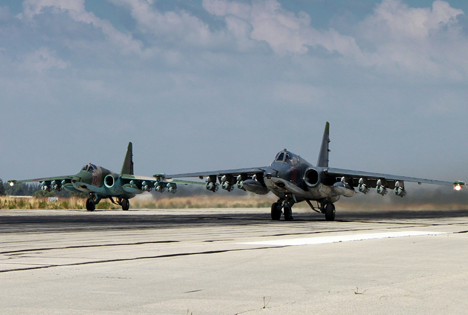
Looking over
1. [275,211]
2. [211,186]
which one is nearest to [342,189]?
[275,211]

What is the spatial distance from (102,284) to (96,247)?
5512 millimetres

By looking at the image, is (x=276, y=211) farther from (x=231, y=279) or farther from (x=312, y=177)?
(x=231, y=279)

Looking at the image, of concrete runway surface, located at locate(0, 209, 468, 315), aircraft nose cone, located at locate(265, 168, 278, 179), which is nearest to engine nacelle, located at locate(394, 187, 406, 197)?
aircraft nose cone, located at locate(265, 168, 278, 179)

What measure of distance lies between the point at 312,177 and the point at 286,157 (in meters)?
2.33

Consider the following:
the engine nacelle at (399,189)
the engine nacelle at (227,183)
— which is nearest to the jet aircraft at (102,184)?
the engine nacelle at (227,183)

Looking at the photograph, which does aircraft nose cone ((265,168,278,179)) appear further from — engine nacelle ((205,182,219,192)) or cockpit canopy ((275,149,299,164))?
engine nacelle ((205,182,219,192))

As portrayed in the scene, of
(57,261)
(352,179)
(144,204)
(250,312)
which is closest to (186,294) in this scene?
(250,312)

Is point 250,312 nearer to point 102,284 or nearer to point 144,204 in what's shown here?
point 102,284

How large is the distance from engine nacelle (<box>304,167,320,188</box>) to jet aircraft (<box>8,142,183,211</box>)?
766 inches

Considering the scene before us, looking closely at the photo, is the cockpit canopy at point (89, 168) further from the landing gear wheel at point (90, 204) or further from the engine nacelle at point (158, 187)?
the engine nacelle at point (158, 187)

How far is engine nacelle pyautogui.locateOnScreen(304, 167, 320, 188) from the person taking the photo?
29.8 m

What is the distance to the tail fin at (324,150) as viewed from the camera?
3788 centimetres

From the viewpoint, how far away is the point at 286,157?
28938 mm

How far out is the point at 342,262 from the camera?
9.92 m
